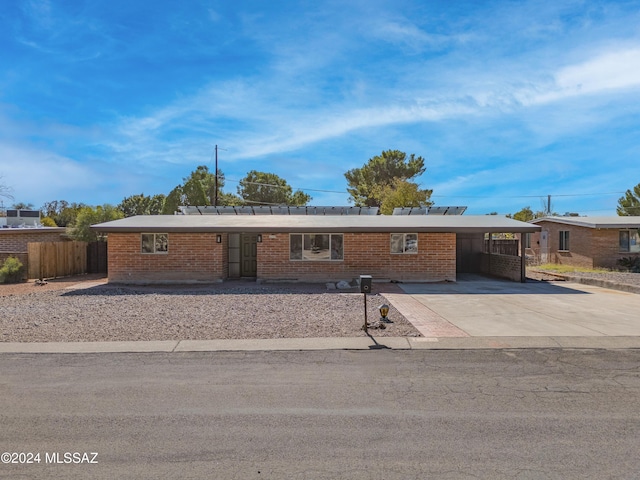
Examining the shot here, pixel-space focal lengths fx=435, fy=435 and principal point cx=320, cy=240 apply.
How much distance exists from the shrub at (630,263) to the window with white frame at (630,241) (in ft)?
2.01

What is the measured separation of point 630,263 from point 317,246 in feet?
59.4

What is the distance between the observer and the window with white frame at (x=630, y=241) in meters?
24.4

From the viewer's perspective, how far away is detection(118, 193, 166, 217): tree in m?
51.5

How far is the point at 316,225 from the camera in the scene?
1708 cm

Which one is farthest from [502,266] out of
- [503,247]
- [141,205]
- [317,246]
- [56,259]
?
[141,205]

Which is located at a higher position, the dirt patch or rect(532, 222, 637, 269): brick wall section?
rect(532, 222, 637, 269): brick wall section

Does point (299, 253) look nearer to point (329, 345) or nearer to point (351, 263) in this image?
point (351, 263)

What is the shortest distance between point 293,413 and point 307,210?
65.9 ft

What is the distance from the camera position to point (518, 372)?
6.05 metres

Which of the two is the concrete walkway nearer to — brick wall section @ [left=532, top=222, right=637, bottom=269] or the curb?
the curb

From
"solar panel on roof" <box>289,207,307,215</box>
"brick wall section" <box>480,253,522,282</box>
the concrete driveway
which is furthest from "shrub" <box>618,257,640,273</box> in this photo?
"solar panel on roof" <box>289,207,307,215</box>

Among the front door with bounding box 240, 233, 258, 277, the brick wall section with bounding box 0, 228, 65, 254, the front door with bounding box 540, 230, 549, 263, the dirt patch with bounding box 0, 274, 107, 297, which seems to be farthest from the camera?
the front door with bounding box 540, 230, 549, 263

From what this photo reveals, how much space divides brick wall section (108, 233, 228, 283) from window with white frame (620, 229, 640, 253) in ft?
73.8

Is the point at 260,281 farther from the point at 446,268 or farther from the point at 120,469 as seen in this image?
the point at 120,469
